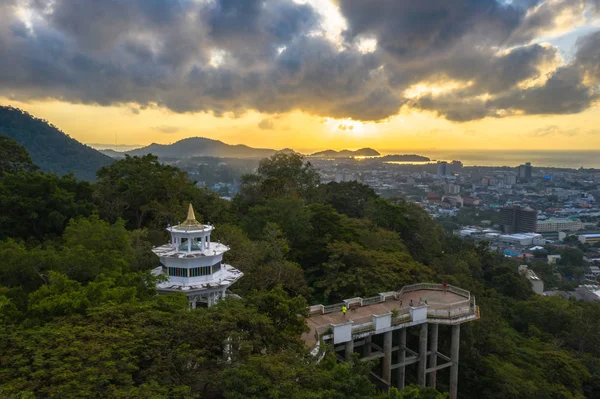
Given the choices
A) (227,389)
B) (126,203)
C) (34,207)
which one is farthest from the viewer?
(126,203)

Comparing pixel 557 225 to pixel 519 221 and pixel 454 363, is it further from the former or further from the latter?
pixel 454 363

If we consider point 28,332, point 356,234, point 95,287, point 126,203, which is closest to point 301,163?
point 356,234

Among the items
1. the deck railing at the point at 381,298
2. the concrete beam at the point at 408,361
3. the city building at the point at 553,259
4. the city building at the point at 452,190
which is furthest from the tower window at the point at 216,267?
the city building at the point at 452,190

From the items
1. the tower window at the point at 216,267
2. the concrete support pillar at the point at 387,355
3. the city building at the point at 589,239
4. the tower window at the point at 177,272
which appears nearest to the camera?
the tower window at the point at 177,272

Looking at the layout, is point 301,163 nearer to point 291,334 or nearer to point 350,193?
point 350,193

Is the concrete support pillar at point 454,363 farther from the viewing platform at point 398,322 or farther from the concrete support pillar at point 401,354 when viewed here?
the concrete support pillar at point 401,354

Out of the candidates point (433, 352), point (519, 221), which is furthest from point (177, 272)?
point (519, 221)
